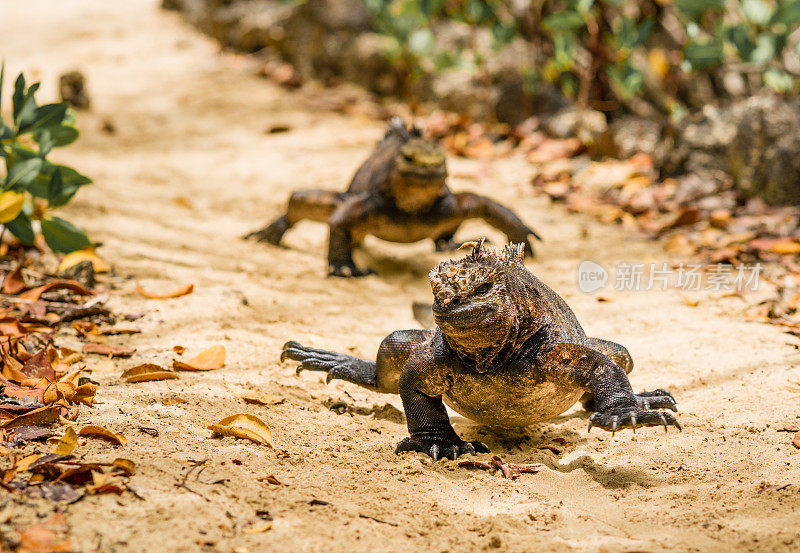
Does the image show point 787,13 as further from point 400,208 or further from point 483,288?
point 483,288

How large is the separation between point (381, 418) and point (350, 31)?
8.61m

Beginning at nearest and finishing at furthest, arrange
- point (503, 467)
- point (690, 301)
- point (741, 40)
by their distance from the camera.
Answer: point (503, 467) < point (690, 301) < point (741, 40)

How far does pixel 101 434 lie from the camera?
2828 mm

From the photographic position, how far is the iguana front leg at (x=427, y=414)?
3148 millimetres

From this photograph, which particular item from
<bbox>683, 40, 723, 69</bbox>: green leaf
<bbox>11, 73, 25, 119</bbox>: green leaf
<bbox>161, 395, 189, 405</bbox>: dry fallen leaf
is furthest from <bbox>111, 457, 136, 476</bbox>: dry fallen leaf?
<bbox>683, 40, 723, 69</bbox>: green leaf

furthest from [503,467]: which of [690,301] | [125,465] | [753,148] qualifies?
[753,148]

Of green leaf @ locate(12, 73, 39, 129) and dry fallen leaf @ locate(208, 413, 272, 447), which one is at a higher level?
green leaf @ locate(12, 73, 39, 129)

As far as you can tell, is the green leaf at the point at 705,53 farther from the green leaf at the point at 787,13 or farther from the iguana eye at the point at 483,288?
the iguana eye at the point at 483,288

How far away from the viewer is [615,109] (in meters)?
8.85

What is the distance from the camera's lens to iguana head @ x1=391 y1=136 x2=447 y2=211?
5.61 meters

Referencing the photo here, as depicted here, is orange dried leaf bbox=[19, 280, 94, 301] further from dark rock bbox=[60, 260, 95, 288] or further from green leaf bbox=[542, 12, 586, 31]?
green leaf bbox=[542, 12, 586, 31]

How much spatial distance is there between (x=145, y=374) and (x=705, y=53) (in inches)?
226

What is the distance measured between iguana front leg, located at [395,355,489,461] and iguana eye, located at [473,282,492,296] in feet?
1.34

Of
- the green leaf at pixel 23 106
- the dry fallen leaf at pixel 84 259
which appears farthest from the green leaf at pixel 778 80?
the green leaf at pixel 23 106
